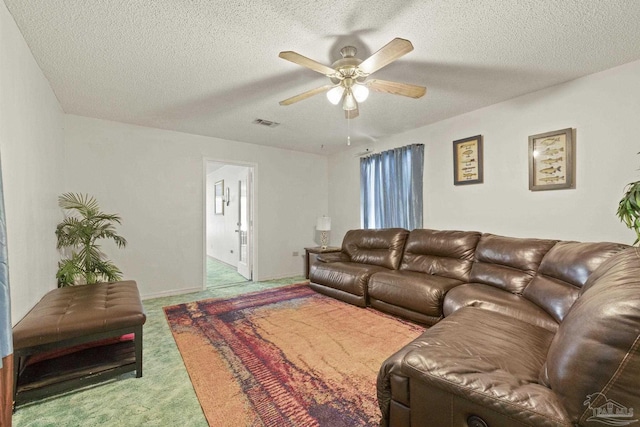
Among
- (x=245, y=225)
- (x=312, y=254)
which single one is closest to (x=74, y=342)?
(x=312, y=254)

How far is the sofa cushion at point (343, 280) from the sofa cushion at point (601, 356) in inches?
93.6

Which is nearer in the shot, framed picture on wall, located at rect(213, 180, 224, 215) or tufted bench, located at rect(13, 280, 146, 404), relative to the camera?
tufted bench, located at rect(13, 280, 146, 404)

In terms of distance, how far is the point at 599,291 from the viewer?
102 centimetres

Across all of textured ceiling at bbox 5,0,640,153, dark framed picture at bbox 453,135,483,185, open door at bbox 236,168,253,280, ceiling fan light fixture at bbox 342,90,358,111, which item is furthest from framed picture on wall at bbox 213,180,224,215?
dark framed picture at bbox 453,135,483,185

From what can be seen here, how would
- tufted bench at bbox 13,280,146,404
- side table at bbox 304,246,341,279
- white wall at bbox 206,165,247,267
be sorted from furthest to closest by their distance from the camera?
white wall at bbox 206,165,247,267
side table at bbox 304,246,341,279
tufted bench at bbox 13,280,146,404

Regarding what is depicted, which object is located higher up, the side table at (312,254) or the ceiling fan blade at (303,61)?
the ceiling fan blade at (303,61)

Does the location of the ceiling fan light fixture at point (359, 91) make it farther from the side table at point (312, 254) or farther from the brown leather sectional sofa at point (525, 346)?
the side table at point (312, 254)

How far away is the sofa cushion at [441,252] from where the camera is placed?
307 centimetres

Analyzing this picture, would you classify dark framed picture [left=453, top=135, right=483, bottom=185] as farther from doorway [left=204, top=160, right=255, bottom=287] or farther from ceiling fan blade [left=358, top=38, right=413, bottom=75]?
doorway [left=204, top=160, right=255, bottom=287]

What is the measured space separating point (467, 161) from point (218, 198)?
570 centimetres

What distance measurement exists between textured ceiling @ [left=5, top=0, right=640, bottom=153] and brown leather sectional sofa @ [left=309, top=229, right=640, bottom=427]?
5.02 ft

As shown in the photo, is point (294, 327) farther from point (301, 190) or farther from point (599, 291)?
point (301, 190)

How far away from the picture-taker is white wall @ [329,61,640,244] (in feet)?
7.88

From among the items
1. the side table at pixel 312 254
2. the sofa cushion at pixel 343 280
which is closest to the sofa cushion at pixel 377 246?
the sofa cushion at pixel 343 280
